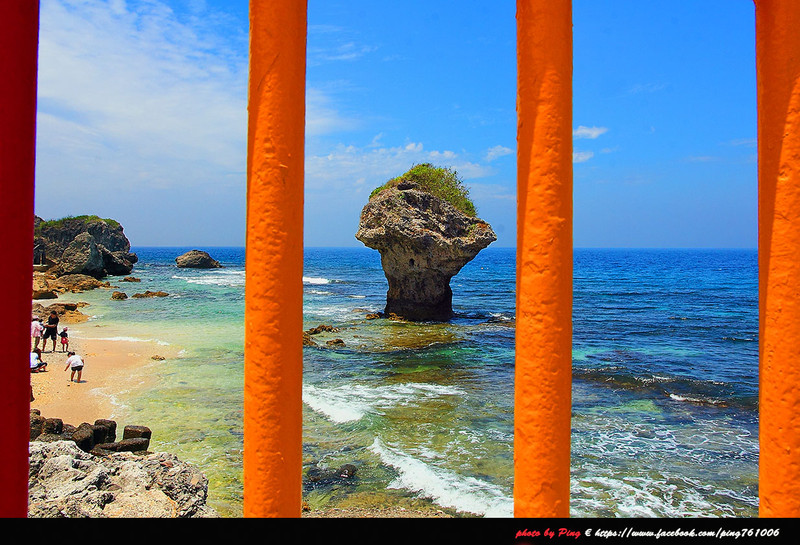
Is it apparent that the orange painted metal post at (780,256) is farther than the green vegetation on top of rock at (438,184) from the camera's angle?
No

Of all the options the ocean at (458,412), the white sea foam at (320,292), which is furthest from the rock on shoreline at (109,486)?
the white sea foam at (320,292)

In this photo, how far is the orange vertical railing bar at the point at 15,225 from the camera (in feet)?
10.5

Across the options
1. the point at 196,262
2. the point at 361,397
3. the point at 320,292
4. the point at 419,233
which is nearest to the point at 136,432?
the point at 361,397

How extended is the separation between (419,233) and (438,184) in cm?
397

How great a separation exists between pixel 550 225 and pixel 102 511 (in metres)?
5.87

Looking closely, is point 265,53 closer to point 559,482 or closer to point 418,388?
point 559,482

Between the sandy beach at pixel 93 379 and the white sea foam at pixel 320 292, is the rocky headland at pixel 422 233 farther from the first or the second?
the white sea foam at pixel 320 292

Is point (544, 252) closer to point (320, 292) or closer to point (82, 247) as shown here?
point (320, 292)

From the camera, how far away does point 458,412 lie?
1405 cm

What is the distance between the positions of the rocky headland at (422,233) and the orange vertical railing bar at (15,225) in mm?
24620

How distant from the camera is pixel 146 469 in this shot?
6855 mm

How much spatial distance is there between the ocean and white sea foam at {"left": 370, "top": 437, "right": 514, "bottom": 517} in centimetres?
3
